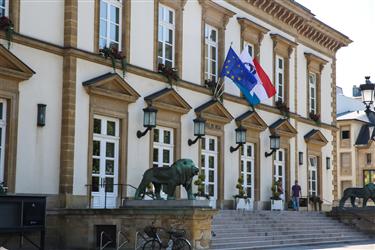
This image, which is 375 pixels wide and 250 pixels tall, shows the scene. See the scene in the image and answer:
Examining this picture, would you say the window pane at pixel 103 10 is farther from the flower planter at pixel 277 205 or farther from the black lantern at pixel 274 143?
the flower planter at pixel 277 205

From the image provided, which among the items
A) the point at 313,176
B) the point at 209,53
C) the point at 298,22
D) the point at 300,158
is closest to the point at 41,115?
the point at 209,53

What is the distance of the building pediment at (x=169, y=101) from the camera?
22.9m

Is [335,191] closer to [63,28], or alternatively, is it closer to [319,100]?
[319,100]

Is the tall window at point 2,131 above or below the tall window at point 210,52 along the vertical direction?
below

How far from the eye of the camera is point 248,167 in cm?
2870

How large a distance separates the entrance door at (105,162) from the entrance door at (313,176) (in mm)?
14804

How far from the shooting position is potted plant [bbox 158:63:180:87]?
23562mm

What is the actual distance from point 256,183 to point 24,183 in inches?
499

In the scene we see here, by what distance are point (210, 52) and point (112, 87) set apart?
6.81 meters

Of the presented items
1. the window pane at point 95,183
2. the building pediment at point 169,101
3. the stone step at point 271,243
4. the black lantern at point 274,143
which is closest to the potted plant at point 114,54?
the building pediment at point 169,101

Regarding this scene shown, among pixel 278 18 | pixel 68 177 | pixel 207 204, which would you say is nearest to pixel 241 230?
pixel 207 204

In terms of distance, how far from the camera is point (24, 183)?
1836cm

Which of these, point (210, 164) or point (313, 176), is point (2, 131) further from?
point (313, 176)

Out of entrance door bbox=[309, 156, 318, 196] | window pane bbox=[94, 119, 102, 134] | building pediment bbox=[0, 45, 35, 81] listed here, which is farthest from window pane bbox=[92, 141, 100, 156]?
entrance door bbox=[309, 156, 318, 196]
